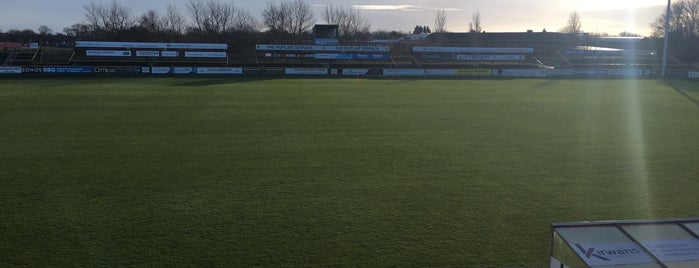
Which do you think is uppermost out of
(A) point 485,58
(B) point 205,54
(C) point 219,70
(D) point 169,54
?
(A) point 485,58

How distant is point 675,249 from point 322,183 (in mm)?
5692

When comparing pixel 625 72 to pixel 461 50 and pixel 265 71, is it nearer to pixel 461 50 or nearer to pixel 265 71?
pixel 461 50

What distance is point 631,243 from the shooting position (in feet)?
11.6

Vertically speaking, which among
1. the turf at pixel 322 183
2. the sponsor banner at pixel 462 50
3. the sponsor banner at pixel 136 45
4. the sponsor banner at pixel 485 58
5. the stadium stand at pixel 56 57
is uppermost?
the sponsor banner at pixel 462 50

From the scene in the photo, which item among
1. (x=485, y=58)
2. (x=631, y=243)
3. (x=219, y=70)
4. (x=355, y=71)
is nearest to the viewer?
(x=631, y=243)

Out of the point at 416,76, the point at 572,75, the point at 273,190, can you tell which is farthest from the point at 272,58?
the point at 273,190

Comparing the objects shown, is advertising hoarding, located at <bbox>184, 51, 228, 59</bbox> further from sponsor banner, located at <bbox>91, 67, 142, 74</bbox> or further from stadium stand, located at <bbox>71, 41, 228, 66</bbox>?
sponsor banner, located at <bbox>91, 67, 142, 74</bbox>

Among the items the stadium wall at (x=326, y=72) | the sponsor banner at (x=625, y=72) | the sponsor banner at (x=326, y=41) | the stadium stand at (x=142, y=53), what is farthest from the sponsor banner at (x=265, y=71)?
the sponsor banner at (x=625, y=72)

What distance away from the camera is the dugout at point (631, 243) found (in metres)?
3.35

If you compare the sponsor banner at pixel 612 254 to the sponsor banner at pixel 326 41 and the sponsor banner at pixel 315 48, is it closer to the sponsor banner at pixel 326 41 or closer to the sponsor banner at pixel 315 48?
the sponsor banner at pixel 315 48

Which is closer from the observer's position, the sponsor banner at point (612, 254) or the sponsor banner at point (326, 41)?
the sponsor banner at point (612, 254)

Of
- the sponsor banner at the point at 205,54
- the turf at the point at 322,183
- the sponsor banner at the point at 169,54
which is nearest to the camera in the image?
the turf at the point at 322,183

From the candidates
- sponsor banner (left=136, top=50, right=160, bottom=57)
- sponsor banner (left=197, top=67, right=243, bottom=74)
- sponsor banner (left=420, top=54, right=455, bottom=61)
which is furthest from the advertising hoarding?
sponsor banner (left=420, top=54, right=455, bottom=61)

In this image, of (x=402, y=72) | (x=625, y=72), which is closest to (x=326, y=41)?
(x=402, y=72)
